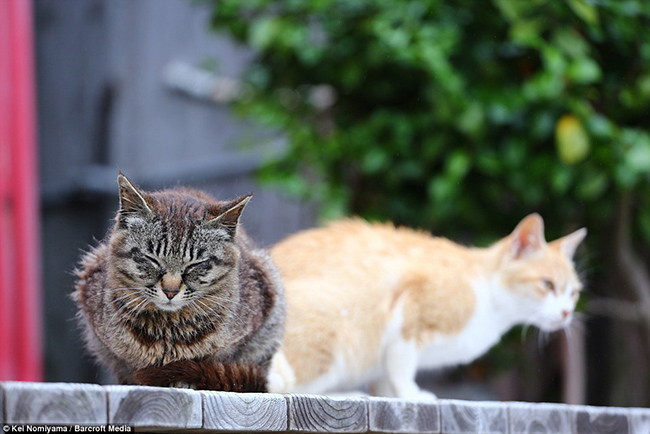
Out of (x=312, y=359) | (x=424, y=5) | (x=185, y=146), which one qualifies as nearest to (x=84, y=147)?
A: (x=185, y=146)

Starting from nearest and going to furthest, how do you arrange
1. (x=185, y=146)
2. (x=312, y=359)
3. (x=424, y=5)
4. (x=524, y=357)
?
(x=312, y=359) < (x=424, y=5) < (x=524, y=357) < (x=185, y=146)

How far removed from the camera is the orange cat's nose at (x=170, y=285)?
5.69ft

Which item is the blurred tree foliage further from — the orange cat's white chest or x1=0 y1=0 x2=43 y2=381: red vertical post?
x1=0 y1=0 x2=43 y2=381: red vertical post

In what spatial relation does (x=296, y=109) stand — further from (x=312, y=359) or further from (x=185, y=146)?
(x=312, y=359)

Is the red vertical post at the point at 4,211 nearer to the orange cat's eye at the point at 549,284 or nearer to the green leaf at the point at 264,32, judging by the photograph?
the green leaf at the point at 264,32

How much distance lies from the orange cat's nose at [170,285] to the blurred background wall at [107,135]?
335 centimetres

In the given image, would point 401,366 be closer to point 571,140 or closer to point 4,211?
point 571,140

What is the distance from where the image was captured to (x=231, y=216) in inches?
72.6

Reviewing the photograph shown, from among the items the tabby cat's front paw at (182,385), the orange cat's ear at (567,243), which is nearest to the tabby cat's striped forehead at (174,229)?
the tabby cat's front paw at (182,385)

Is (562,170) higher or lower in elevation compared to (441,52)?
lower

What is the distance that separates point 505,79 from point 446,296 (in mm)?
1458

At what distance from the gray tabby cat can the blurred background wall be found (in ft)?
10.5

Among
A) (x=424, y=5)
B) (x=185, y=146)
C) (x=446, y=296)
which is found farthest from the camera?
(x=185, y=146)

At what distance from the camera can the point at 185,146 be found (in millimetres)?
5504
